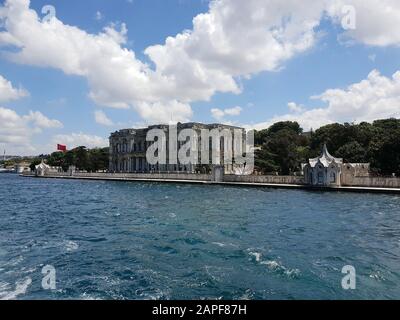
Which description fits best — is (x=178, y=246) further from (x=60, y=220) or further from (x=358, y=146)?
(x=358, y=146)

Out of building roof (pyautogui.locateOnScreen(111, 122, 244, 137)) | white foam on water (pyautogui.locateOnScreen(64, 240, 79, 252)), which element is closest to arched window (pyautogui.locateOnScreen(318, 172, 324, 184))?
white foam on water (pyautogui.locateOnScreen(64, 240, 79, 252))

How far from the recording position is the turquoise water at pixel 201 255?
10.6 metres

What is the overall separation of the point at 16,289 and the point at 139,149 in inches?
3969

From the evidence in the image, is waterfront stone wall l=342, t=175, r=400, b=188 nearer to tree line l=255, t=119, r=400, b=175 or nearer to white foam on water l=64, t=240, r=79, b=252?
tree line l=255, t=119, r=400, b=175

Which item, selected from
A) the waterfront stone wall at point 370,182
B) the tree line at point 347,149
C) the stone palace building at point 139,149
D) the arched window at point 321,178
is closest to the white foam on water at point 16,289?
the waterfront stone wall at point 370,182

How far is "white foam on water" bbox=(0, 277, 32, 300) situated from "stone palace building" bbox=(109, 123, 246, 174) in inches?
3222

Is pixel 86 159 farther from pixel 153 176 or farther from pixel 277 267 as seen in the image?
pixel 277 267

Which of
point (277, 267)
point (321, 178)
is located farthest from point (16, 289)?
point (321, 178)

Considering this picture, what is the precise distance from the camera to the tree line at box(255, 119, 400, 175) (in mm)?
55269

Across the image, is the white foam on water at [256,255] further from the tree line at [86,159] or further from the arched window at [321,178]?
the tree line at [86,159]

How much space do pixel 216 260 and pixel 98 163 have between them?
374ft
